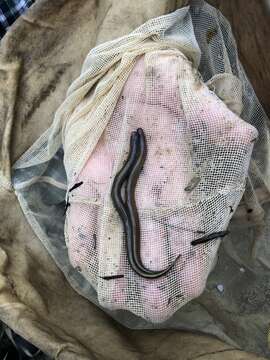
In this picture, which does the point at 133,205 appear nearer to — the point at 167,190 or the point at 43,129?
the point at 167,190

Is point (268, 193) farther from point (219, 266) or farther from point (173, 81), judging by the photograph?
point (173, 81)

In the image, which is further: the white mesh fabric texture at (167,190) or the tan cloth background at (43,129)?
the tan cloth background at (43,129)

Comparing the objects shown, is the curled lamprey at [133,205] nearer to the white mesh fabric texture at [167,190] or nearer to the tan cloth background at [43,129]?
the white mesh fabric texture at [167,190]

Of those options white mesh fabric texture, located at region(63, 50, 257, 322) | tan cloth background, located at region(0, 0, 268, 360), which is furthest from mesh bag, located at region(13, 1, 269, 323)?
tan cloth background, located at region(0, 0, 268, 360)

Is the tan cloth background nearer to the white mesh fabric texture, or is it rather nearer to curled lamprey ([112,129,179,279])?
the white mesh fabric texture

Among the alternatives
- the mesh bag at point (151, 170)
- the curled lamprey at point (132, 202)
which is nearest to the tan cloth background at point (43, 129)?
the mesh bag at point (151, 170)

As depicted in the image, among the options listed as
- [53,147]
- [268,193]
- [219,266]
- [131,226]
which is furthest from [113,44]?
[219,266]
